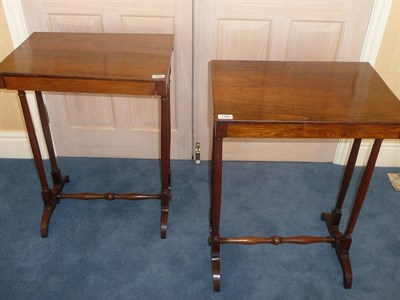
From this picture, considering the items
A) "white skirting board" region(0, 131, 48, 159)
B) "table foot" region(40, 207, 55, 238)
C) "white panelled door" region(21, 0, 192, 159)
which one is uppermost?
"white panelled door" region(21, 0, 192, 159)

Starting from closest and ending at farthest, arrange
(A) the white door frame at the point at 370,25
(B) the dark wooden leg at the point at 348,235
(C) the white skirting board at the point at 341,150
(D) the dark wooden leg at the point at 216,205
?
1. (D) the dark wooden leg at the point at 216,205
2. (B) the dark wooden leg at the point at 348,235
3. (A) the white door frame at the point at 370,25
4. (C) the white skirting board at the point at 341,150

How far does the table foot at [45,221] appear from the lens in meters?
2.26

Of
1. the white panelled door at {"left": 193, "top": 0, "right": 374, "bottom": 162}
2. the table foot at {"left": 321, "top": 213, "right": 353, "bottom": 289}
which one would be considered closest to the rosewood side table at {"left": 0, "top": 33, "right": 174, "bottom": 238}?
the white panelled door at {"left": 193, "top": 0, "right": 374, "bottom": 162}

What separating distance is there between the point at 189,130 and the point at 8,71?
1.15 meters

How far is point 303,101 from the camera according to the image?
1.71m

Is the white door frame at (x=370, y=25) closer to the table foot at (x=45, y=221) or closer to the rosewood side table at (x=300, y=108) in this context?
the rosewood side table at (x=300, y=108)

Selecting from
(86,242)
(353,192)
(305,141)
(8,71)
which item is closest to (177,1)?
(8,71)

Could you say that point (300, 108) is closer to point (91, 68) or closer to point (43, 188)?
point (91, 68)

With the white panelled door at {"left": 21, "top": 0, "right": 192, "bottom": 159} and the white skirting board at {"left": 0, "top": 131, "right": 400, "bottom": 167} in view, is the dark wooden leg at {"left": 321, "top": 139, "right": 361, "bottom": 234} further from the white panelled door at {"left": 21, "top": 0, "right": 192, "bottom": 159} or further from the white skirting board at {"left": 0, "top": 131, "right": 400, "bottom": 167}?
the white panelled door at {"left": 21, "top": 0, "right": 192, "bottom": 159}

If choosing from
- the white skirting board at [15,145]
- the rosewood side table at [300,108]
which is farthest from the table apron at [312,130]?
the white skirting board at [15,145]

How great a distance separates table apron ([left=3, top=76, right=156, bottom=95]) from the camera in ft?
5.89

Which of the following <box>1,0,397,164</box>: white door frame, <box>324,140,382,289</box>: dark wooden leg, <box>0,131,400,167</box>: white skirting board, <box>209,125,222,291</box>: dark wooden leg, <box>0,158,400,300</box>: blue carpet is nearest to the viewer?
<box>209,125,222,291</box>: dark wooden leg

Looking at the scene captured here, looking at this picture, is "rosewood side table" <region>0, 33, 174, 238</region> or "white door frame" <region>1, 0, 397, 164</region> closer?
"rosewood side table" <region>0, 33, 174, 238</region>

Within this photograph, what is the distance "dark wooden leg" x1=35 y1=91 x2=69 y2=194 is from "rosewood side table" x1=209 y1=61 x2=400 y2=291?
977 mm
